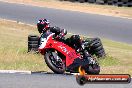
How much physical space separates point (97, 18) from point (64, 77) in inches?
743

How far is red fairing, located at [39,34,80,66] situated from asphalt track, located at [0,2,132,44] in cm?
1260

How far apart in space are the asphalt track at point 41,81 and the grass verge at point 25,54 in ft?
5.44

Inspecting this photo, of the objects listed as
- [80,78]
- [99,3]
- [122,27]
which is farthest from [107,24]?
[80,78]

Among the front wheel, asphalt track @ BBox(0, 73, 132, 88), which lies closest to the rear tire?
asphalt track @ BBox(0, 73, 132, 88)

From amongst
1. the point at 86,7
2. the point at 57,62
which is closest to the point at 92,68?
the point at 57,62

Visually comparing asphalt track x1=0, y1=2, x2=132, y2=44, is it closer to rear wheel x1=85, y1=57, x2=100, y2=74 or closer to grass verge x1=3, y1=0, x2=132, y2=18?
grass verge x1=3, y1=0, x2=132, y2=18

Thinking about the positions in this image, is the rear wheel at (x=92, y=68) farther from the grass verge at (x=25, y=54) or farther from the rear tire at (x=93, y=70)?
the grass verge at (x=25, y=54)

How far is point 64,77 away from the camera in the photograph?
10.9m

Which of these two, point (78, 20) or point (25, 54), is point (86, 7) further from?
point (25, 54)

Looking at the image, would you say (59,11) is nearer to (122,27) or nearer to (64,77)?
(122,27)

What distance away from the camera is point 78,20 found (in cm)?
2867

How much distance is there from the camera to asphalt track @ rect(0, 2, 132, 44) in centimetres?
2535

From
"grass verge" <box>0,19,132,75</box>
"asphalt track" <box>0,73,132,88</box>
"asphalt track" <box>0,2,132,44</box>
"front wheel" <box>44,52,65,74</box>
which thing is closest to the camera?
"asphalt track" <box>0,73,132,88</box>

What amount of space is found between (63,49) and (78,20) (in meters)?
17.6
